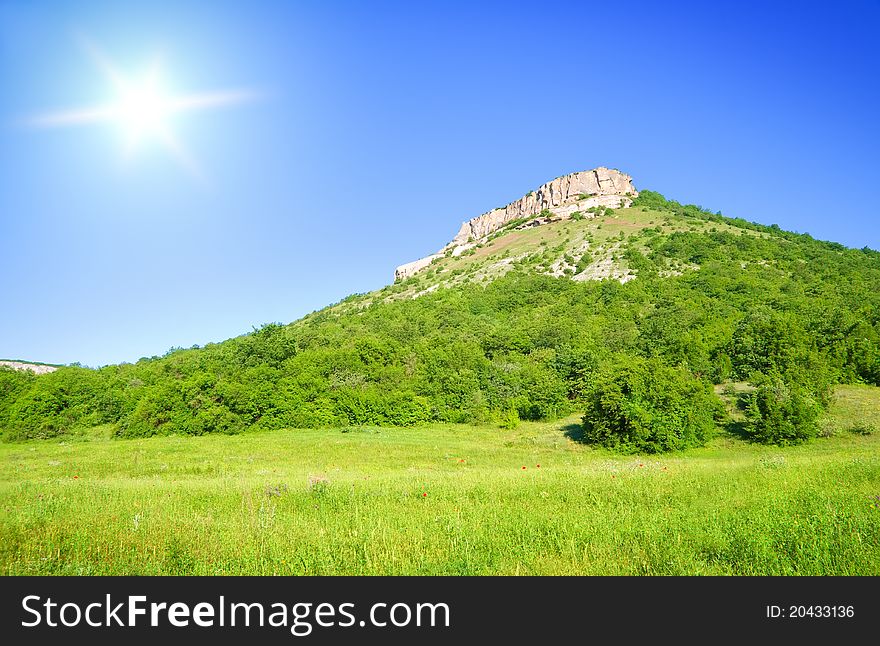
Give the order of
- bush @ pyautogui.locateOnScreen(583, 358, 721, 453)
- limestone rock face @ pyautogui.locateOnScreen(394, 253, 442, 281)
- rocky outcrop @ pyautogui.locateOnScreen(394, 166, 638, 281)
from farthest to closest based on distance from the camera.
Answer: limestone rock face @ pyautogui.locateOnScreen(394, 253, 442, 281) → rocky outcrop @ pyautogui.locateOnScreen(394, 166, 638, 281) → bush @ pyautogui.locateOnScreen(583, 358, 721, 453)

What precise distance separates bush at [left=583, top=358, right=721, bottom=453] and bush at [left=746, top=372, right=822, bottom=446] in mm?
2495

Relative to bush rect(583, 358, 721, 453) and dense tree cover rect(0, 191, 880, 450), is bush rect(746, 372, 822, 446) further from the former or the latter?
bush rect(583, 358, 721, 453)

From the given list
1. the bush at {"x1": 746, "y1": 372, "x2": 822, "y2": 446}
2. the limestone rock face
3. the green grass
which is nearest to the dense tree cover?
the bush at {"x1": 746, "y1": 372, "x2": 822, "y2": 446}

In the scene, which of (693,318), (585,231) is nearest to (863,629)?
(693,318)

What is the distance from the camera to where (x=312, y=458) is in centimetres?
2559

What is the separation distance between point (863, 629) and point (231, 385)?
4743cm

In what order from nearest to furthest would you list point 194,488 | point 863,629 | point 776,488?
point 863,629 → point 776,488 → point 194,488

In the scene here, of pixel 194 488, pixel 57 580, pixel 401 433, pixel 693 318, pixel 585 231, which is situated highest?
pixel 585 231

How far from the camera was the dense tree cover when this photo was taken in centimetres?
Answer: 2969

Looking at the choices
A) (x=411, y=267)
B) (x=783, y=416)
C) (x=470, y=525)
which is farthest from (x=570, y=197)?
(x=470, y=525)

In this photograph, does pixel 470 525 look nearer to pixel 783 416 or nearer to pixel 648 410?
pixel 648 410

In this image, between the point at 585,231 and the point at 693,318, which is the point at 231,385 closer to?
the point at 693,318

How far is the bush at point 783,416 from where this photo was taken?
25938 millimetres

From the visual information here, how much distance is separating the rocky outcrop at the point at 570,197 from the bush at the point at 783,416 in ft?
377
